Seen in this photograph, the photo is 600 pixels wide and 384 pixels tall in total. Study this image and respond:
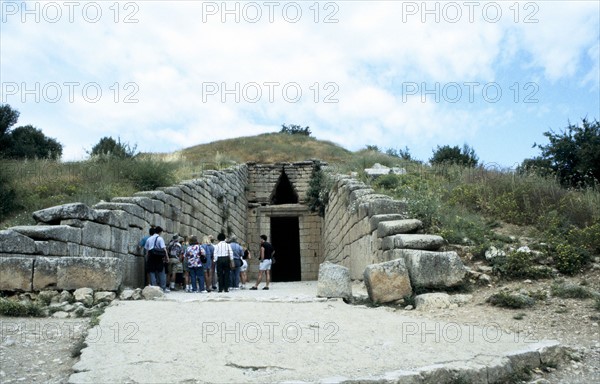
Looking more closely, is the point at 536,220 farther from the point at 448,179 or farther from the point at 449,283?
the point at 448,179

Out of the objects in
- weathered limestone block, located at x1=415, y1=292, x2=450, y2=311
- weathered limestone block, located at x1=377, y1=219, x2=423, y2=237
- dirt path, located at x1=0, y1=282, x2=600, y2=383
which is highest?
weathered limestone block, located at x1=377, y1=219, x2=423, y2=237

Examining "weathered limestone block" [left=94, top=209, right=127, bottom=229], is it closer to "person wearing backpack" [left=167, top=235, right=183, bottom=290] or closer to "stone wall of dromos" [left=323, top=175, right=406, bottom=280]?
"person wearing backpack" [left=167, top=235, right=183, bottom=290]

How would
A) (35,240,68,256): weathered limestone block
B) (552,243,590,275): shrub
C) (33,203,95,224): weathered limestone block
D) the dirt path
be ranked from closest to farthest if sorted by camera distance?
1. the dirt path
2. (552,243,590,275): shrub
3. (35,240,68,256): weathered limestone block
4. (33,203,95,224): weathered limestone block

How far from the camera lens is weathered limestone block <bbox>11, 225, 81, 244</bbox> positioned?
835 centimetres

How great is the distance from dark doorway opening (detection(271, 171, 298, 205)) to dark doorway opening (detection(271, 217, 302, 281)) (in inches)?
57.0

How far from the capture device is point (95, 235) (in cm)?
935

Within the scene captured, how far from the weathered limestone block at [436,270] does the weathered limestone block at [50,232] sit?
5.29 m

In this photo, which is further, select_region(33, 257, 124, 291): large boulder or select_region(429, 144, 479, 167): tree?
select_region(429, 144, 479, 167): tree

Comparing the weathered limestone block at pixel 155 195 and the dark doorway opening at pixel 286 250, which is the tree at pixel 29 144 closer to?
the dark doorway opening at pixel 286 250

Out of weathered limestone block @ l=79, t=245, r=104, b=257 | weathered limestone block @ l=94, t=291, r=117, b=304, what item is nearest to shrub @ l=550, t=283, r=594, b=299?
weathered limestone block @ l=94, t=291, r=117, b=304

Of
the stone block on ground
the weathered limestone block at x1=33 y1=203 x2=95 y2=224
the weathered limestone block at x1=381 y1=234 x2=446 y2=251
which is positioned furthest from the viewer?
the weathered limestone block at x1=33 y1=203 x2=95 y2=224

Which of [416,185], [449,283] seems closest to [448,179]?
[416,185]

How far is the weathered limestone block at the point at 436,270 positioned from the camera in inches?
319

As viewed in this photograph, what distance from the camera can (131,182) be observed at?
13.5 metres
